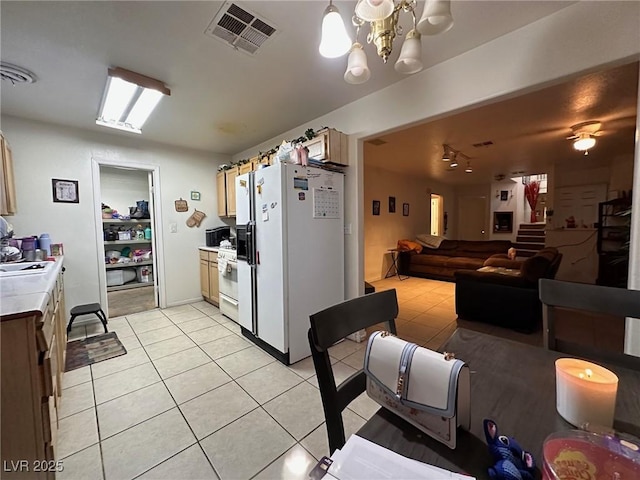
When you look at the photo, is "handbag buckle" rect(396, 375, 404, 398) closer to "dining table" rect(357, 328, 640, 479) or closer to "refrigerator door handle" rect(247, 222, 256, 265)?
"dining table" rect(357, 328, 640, 479)

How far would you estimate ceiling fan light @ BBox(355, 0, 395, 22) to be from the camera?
980mm

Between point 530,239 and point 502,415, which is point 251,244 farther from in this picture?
point 530,239

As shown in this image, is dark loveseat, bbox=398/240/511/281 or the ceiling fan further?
dark loveseat, bbox=398/240/511/281

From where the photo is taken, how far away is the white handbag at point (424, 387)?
0.56m

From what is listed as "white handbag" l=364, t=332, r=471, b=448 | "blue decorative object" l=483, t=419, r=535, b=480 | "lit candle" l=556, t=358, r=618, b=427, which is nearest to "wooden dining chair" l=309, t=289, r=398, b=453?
"white handbag" l=364, t=332, r=471, b=448

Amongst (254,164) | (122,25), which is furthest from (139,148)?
(122,25)

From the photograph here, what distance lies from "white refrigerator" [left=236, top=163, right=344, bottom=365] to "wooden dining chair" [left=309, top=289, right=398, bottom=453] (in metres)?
1.39

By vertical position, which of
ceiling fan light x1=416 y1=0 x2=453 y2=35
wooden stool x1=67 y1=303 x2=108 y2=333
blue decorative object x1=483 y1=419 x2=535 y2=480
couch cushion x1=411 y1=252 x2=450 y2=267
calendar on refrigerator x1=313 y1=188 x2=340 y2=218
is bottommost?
wooden stool x1=67 y1=303 x2=108 y2=333

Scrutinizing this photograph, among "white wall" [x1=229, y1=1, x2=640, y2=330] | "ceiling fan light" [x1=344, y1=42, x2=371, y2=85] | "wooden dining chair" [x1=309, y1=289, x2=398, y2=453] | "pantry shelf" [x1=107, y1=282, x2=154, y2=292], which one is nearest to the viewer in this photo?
"wooden dining chair" [x1=309, y1=289, x2=398, y2=453]

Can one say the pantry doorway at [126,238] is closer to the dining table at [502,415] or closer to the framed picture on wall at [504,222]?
the dining table at [502,415]

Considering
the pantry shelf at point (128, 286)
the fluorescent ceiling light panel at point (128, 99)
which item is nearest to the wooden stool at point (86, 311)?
the pantry shelf at point (128, 286)

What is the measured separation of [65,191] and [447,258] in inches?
253

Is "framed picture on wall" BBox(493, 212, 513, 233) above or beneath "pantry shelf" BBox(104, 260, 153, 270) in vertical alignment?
above

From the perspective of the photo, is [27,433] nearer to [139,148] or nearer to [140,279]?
[139,148]
